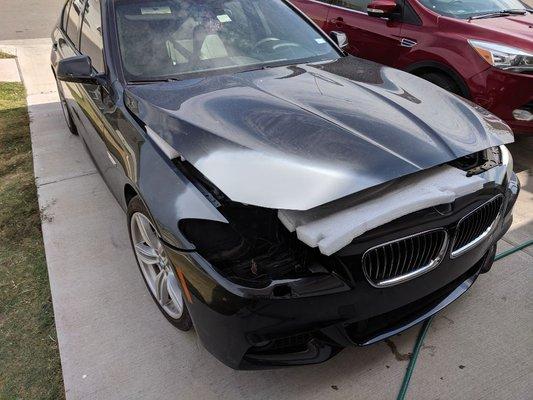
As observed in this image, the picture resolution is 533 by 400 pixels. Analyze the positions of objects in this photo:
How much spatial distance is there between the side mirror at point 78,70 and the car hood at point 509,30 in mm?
3116

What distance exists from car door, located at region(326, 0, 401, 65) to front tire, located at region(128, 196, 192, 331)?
3.21 meters

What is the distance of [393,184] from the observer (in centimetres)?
184

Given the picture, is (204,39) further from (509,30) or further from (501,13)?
(501,13)

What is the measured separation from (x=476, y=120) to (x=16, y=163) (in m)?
3.93

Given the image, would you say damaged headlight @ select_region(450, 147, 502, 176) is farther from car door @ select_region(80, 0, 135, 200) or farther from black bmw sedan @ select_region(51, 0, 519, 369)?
car door @ select_region(80, 0, 135, 200)

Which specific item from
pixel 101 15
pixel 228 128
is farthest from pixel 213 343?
pixel 101 15

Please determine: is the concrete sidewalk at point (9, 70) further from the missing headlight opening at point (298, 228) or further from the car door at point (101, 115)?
the missing headlight opening at point (298, 228)

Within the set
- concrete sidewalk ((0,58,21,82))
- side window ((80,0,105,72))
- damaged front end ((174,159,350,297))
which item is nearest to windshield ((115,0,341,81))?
side window ((80,0,105,72))

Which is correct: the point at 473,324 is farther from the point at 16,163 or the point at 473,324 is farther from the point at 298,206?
the point at 16,163

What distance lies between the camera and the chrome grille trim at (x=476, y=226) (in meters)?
1.92

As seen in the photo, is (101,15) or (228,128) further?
(101,15)

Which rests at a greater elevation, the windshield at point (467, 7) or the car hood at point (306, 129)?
the windshield at point (467, 7)

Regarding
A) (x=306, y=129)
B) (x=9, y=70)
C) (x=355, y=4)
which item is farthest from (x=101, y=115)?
(x=9, y=70)

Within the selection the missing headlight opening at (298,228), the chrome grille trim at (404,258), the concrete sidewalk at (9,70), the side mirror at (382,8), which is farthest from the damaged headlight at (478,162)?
the concrete sidewalk at (9,70)
